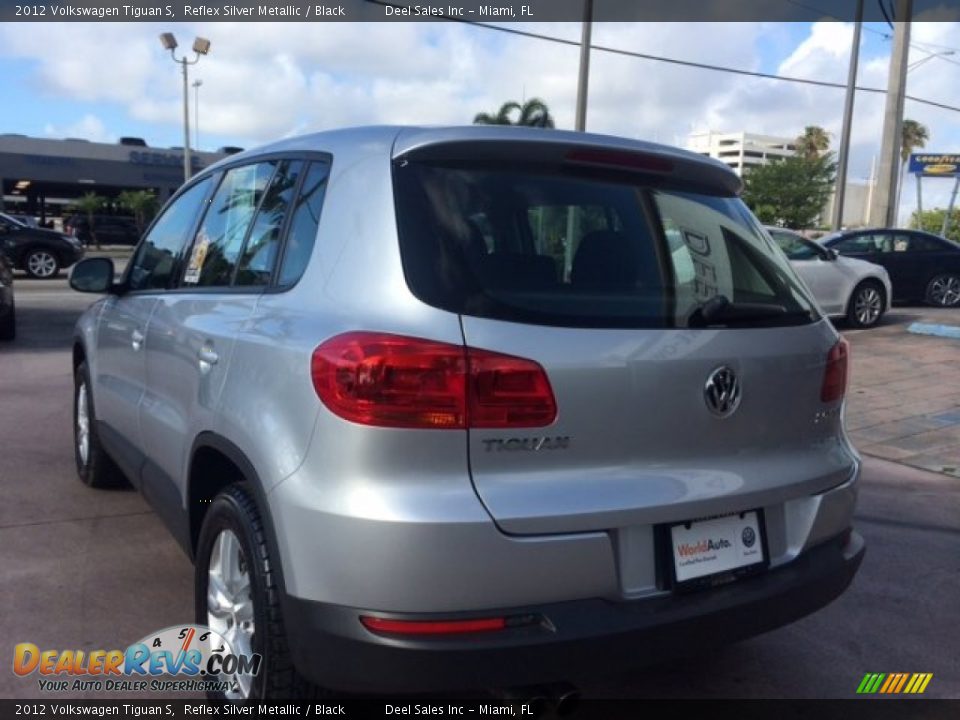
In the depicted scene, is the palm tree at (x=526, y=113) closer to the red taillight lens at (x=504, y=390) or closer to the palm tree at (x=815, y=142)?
the red taillight lens at (x=504, y=390)

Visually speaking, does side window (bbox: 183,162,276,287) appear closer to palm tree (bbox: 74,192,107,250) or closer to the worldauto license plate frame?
the worldauto license plate frame

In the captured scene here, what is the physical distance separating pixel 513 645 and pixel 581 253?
3.72ft

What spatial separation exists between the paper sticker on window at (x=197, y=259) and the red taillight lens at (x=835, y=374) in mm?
2301

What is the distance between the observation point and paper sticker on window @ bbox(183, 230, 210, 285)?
142 inches

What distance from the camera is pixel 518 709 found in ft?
9.14

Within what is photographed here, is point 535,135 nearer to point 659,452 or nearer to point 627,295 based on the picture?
point 627,295

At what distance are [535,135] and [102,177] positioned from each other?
50660mm

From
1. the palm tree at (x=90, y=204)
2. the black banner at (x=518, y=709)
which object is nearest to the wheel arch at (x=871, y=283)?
the black banner at (x=518, y=709)

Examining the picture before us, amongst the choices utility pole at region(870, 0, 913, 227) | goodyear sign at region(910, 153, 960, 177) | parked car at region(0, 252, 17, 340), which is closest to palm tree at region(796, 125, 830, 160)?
goodyear sign at region(910, 153, 960, 177)

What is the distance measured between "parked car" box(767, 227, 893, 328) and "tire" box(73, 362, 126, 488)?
9257 millimetres

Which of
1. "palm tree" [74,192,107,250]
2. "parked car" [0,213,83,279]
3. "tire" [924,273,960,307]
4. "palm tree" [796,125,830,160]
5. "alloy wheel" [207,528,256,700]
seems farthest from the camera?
"palm tree" [796,125,830,160]

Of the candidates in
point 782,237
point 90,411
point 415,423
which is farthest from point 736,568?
point 782,237

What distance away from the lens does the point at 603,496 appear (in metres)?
2.38

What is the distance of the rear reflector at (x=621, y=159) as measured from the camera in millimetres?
2734
